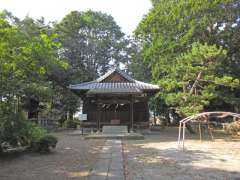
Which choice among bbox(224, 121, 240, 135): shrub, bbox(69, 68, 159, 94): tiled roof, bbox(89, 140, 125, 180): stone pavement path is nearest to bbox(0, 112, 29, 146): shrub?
bbox(89, 140, 125, 180): stone pavement path

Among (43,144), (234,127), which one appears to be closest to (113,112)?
(234,127)

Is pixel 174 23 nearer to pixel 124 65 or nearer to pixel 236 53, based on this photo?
Result: pixel 236 53

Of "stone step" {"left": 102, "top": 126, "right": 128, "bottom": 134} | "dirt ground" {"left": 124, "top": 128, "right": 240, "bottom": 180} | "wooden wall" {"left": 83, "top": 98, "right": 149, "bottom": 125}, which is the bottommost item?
"dirt ground" {"left": 124, "top": 128, "right": 240, "bottom": 180}

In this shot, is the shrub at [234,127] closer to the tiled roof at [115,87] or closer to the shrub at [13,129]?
the tiled roof at [115,87]

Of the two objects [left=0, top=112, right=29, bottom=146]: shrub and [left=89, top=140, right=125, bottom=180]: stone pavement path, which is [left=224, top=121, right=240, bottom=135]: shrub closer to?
[left=89, top=140, right=125, bottom=180]: stone pavement path

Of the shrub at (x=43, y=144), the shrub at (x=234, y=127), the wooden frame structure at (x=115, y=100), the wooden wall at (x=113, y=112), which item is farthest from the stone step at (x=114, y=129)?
the shrub at (x=43, y=144)

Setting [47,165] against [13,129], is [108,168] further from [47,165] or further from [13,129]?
[13,129]

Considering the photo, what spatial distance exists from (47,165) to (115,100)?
14163mm

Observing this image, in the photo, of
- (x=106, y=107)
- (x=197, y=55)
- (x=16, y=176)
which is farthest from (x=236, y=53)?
(x=16, y=176)

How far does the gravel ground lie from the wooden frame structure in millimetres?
10509

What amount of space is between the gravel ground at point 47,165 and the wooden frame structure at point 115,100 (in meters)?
10.5

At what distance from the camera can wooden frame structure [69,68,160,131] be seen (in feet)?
76.8

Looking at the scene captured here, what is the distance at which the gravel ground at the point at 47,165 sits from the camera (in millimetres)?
8625

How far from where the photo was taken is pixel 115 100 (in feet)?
79.3
